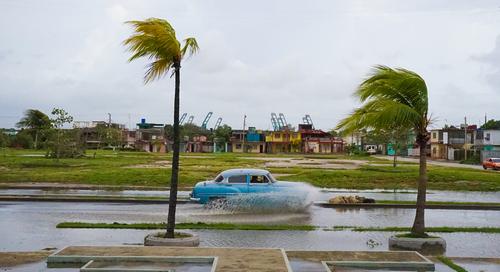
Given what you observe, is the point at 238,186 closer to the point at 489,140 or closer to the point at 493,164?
the point at 493,164

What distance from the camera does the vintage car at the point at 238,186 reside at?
18.6 meters

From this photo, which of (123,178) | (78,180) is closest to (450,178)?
(123,178)

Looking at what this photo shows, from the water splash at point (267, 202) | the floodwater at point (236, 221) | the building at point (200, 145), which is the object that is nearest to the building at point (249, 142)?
the building at point (200, 145)

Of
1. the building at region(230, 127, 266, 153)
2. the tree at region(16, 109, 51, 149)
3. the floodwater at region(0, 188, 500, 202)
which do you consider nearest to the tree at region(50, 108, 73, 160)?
the floodwater at region(0, 188, 500, 202)

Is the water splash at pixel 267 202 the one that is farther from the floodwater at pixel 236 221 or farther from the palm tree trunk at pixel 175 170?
the palm tree trunk at pixel 175 170

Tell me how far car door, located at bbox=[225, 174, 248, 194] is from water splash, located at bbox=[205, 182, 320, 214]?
0.22m

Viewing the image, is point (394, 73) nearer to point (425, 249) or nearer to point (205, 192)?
point (425, 249)

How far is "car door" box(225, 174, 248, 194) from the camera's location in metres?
18.6

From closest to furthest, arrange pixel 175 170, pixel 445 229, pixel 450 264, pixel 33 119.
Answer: pixel 450 264 → pixel 175 170 → pixel 445 229 → pixel 33 119

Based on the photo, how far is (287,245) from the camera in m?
12.6

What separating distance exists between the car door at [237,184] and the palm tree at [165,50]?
636 centimetres

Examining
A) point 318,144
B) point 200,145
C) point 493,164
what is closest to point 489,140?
point 493,164

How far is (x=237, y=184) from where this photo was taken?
61.6ft

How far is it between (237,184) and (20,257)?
9.17 metres
